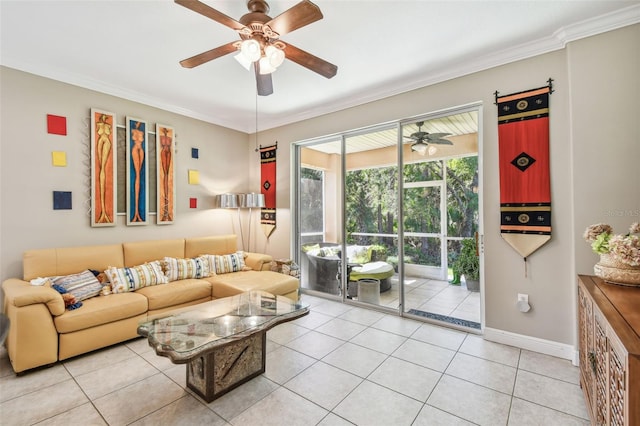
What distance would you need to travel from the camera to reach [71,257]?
121 inches

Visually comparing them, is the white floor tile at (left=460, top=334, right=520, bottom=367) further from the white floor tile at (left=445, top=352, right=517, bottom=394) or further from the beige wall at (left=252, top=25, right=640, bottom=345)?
the beige wall at (left=252, top=25, right=640, bottom=345)

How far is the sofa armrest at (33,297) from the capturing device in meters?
2.30

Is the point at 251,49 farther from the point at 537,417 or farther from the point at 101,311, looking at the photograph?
the point at 537,417

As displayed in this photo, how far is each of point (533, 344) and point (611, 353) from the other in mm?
1688

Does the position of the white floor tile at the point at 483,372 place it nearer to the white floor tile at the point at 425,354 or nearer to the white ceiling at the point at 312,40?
the white floor tile at the point at 425,354

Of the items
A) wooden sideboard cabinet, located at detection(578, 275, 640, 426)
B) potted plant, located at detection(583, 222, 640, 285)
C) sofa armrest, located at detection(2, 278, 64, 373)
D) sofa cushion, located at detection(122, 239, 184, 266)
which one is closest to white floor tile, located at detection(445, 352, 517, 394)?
wooden sideboard cabinet, located at detection(578, 275, 640, 426)

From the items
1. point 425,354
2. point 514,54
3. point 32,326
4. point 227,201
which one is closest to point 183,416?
point 32,326

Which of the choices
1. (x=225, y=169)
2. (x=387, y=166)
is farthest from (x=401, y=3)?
(x=225, y=169)

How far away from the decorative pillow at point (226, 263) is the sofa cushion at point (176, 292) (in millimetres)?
395

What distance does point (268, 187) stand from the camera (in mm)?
5035

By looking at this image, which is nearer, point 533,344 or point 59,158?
point 533,344

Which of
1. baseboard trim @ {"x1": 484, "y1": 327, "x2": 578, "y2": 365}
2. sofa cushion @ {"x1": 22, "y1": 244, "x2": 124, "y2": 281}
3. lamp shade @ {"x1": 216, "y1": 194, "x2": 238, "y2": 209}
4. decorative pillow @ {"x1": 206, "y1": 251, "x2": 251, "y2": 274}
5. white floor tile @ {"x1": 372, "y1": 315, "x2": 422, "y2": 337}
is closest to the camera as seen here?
baseboard trim @ {"x1": 484, "y1": 327, "x2": 578, "y2": 365}

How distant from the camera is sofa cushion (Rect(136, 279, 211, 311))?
3072mm

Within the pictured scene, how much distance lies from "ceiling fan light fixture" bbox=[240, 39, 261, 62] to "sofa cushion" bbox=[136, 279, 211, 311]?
8.35 ft
